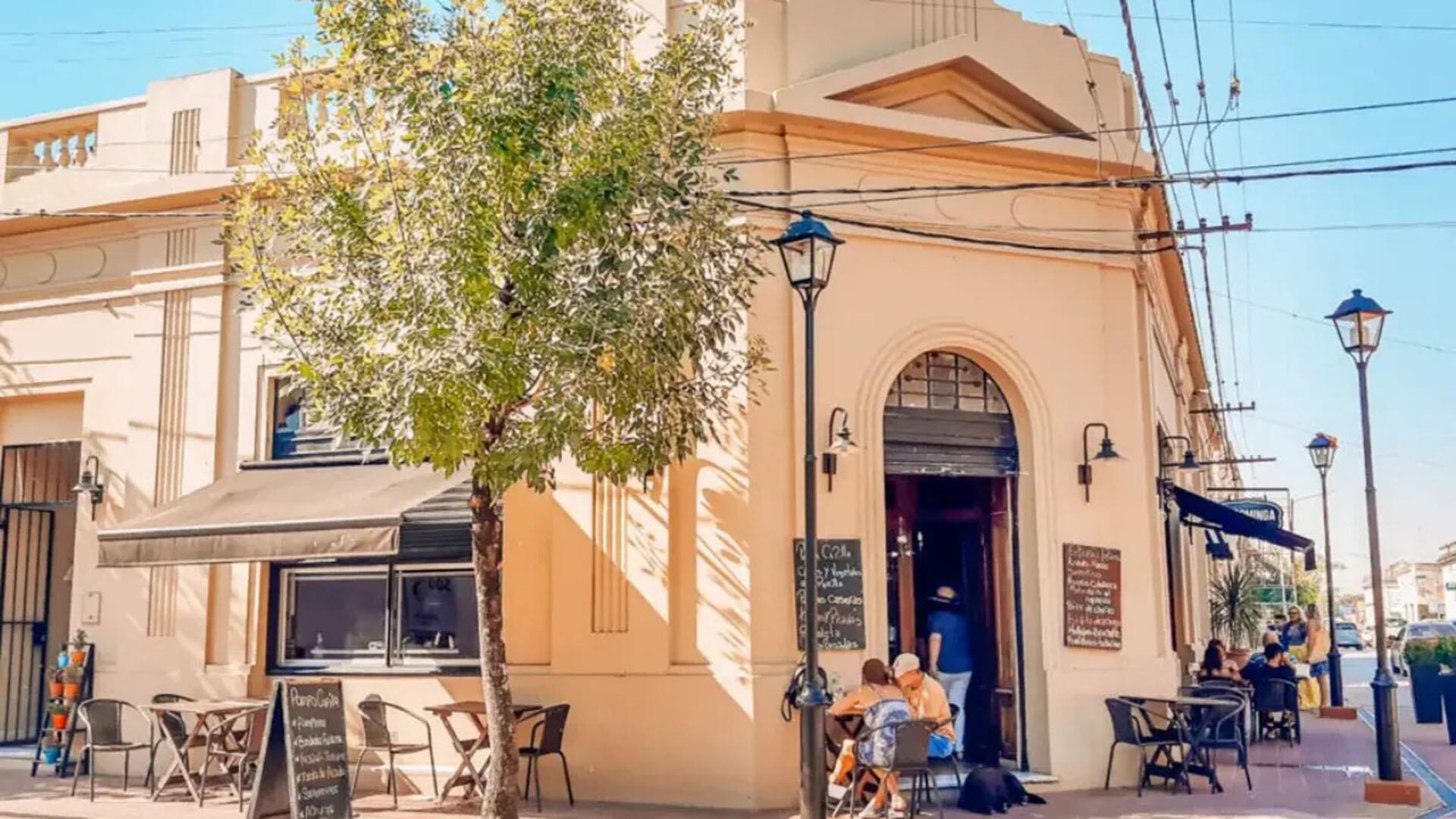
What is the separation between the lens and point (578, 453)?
8.52m

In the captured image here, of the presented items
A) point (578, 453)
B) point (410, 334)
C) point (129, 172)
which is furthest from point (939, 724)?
point (129, 172)

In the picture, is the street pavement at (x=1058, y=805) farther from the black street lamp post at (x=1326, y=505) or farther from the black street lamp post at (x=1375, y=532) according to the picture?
the black street lamp post at (x=1326, y=505)

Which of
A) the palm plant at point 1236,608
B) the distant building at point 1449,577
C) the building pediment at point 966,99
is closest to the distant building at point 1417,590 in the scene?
the distant building at point 1449,577

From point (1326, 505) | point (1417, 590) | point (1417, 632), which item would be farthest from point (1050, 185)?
point (1417, 590)

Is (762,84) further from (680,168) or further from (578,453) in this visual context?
(578,453)

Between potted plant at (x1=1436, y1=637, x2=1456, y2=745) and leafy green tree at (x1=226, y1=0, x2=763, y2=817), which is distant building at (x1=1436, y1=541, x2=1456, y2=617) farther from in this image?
leafy green tree at (x1=226, y1=0, x2=763, y2=817)

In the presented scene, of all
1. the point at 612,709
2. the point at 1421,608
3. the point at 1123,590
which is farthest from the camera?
the point at 1421,608

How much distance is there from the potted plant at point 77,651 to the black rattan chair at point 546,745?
16.0 ft

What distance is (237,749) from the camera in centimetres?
1084

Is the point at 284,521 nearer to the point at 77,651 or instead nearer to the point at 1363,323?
the point at 77,651

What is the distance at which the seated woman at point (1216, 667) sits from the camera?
1488 cm

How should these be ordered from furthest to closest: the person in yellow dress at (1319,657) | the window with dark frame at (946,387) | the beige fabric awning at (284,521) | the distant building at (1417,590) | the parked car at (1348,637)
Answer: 1. the distant building at (1417,590)
2. the parked car at (1348,637)
3. the person in yellow dress at (1319,657)
4. the window with dark frame at (946,387)
5. the beige fabric awning at (284,521)

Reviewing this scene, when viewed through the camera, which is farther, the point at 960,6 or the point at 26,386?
the point at 26,386

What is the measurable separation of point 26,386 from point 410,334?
308 inches
